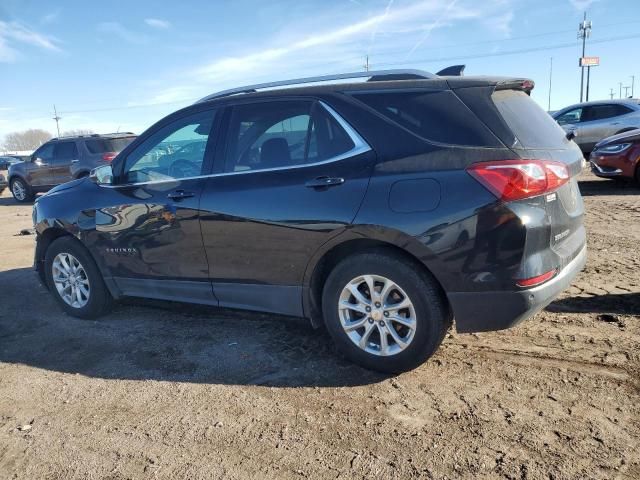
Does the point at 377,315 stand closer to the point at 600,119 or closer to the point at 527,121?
the point at 527,121

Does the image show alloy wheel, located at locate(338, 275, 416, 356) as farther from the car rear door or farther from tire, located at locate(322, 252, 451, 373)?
the car rear door

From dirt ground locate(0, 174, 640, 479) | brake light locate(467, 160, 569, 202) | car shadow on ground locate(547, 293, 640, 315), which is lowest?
dirt ground locate(0, 174, 640, 479)

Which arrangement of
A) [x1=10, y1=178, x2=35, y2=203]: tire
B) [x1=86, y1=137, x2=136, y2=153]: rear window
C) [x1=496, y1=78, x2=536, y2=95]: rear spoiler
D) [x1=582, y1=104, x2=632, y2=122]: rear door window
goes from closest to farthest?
[x1=496, y1=78, x2=536, y2=95]: rear spoiler
[x1=582, y1=104, x2=632, y2=122]: rear door window
[x1=86, y1=137, x2=136, y2=153]: rear window
[x1=10, y1=178, x2=35, y2=203]: tire

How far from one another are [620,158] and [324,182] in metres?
8.44

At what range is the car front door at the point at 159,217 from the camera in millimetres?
4016

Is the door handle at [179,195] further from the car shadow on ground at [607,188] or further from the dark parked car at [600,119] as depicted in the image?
the dark parked car at [600,119]

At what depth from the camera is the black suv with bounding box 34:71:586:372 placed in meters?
2.96

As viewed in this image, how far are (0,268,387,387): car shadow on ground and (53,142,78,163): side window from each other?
11146 millimetres

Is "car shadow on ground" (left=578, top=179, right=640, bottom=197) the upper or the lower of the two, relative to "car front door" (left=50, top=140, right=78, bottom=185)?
lower

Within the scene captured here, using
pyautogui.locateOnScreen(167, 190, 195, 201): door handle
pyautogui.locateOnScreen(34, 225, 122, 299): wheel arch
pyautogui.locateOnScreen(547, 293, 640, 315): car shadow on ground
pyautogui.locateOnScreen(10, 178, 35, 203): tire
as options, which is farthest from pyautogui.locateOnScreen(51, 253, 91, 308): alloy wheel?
pyautogui.locateOnScreen(10, 178, 35, 203): tire

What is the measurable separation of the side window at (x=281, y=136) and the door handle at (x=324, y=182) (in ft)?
0.53

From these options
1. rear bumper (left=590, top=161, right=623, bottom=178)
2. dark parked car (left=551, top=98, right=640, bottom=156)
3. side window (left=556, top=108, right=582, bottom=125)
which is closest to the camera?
rear bumper (left=590, top=161, right=623, bottom=178)

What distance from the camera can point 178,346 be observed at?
4125 millimetres

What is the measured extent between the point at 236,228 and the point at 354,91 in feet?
4.15
